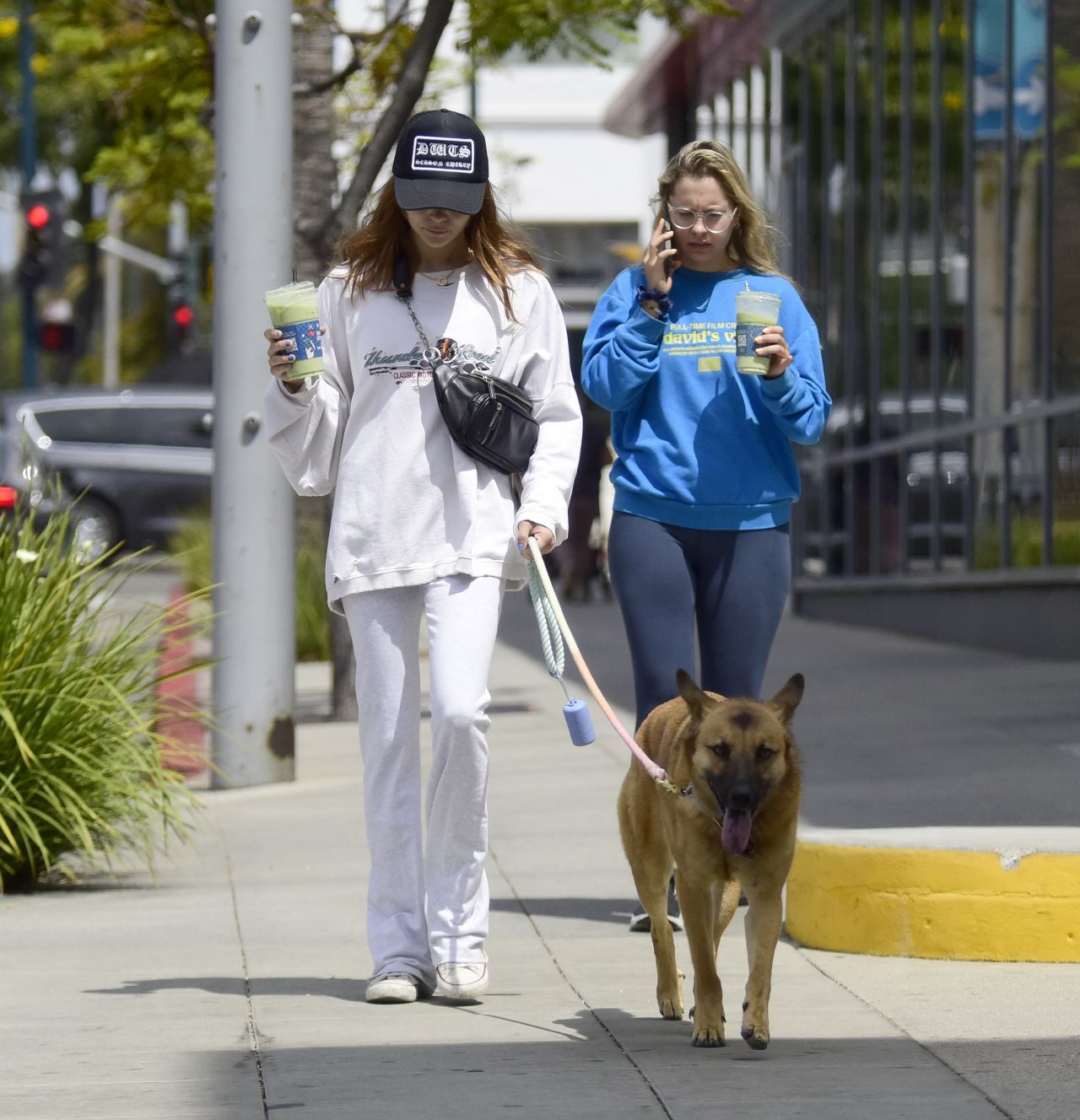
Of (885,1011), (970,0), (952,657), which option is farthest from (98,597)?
(970,0)

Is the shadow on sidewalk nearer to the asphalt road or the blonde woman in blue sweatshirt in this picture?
the blonde woman in blue sweatshirt

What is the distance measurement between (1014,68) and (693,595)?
29.9 feet

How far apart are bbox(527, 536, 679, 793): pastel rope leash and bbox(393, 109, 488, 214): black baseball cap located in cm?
82

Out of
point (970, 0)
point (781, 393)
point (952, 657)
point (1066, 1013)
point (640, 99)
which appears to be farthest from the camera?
point (640, 99)

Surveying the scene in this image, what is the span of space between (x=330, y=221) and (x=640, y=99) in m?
13.6

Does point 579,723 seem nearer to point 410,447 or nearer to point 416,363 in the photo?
point 410,447

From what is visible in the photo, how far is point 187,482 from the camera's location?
97.2 ft

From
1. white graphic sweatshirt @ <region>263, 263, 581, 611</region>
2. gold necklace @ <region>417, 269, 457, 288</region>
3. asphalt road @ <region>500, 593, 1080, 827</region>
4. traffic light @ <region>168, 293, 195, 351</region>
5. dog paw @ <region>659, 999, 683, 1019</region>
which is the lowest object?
asphalt road @ <region>500, 593, 1080, 827</region>

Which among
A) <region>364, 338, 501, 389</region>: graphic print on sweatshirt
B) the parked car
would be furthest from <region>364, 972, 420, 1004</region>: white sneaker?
the parked car

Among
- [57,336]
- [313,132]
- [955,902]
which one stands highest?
[313,132]

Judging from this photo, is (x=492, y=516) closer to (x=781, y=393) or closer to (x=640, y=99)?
(x=781, y=393)

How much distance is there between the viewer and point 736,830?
4.51 meters

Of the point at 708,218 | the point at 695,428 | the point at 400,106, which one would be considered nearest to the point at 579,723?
the point at 695,428

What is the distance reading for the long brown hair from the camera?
207 inches
